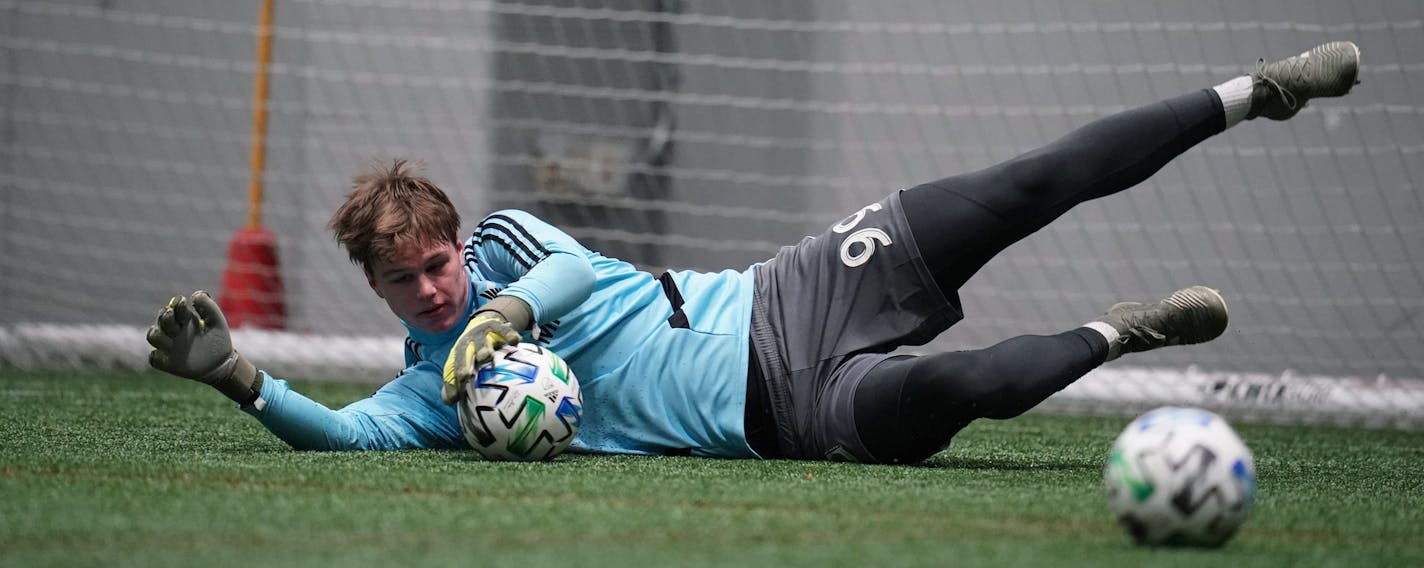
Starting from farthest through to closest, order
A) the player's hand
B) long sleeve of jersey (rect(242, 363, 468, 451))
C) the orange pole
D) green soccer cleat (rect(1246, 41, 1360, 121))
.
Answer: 1. the orange pole
2. green soccer cleat (rect(1246, 41, 1360, 121))
3. long sleeve of jersey (rect(242, 363, 468, 451))
4. the player's hand

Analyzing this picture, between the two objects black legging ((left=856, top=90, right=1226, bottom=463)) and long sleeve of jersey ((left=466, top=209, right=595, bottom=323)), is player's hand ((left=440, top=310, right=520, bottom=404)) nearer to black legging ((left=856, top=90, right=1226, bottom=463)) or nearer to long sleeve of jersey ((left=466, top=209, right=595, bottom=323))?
long sleeve of jersey ((left=466, top=209, right=595, bottom=323))

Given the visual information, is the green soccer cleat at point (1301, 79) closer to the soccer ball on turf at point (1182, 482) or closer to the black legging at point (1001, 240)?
the black legging at point (1001, 240)

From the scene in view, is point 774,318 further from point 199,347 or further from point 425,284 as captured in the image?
point 199,347

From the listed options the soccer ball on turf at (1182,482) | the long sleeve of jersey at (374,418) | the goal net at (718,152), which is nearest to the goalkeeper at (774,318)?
the long sleeve of jersey at (374,418)

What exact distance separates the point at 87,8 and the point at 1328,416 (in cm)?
550

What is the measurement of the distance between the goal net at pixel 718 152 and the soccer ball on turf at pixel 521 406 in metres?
2.84

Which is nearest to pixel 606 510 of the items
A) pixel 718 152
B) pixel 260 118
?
pixel 718 152

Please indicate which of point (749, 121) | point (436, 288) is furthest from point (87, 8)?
point (436, 288)

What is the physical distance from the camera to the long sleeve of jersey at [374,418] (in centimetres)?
308

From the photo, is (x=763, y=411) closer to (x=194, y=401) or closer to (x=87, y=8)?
(x=194, y=401)

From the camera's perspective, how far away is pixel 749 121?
21.4 ft

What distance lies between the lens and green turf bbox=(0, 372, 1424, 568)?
194cm

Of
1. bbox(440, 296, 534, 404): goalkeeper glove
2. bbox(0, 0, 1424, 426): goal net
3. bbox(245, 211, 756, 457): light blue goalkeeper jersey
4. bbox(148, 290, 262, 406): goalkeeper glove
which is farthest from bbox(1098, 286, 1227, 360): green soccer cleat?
bbox(0, 0, 1424, 426): goal net

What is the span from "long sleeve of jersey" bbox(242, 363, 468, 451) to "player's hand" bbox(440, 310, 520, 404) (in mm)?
388
